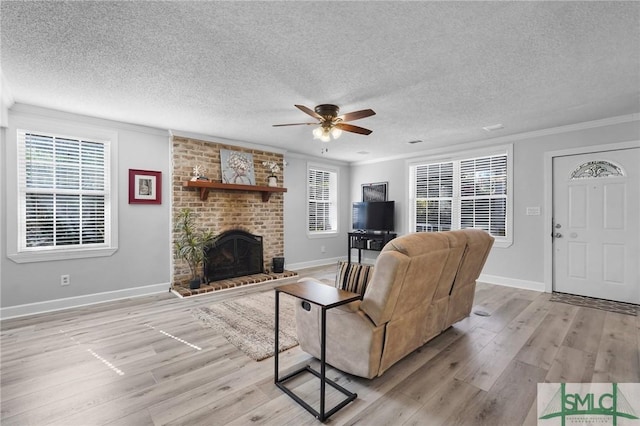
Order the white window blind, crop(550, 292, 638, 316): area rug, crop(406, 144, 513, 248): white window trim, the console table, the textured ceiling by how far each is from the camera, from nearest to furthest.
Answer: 1. the console table
2. the textured ceiling
3. crop(550, 292, 638, 316): area rug
4. crop(406, 144, 513, 248): white window trim
5. the white window blind

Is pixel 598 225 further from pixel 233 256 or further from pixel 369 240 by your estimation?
pixel 233 256

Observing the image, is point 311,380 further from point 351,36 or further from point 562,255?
point 562,255

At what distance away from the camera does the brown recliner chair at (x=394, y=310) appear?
1.99 metres

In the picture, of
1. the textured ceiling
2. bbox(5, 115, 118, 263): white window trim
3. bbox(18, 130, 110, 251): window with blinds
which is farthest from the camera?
bbox(18, 130, 110, 251): window with blinds

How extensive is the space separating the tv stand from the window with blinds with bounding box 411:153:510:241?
671 mm

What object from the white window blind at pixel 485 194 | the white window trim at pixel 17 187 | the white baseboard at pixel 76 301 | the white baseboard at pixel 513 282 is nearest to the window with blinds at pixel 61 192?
the white window trim at pixel 17 187

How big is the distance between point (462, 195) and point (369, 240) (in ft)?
6.68

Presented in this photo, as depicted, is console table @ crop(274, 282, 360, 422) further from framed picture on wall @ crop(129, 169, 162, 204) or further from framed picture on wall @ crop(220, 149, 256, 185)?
framed picture on wall @ crop(220, 149, 256, 185)

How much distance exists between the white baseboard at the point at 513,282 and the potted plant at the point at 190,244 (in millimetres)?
4708

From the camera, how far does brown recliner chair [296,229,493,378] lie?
1986 mm

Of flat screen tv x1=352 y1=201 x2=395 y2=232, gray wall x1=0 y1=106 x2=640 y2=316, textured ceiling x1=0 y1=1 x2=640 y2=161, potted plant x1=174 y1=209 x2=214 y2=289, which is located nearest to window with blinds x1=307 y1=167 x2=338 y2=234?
flat screen tv x1=352 y1=201 x2=395 y2=232

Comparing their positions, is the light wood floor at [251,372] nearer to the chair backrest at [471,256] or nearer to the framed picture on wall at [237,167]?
the chair backrest at [471,256]

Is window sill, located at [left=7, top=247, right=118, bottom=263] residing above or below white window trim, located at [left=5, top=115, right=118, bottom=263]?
below

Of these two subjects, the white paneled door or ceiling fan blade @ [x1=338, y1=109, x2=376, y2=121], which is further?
the white paneled door
